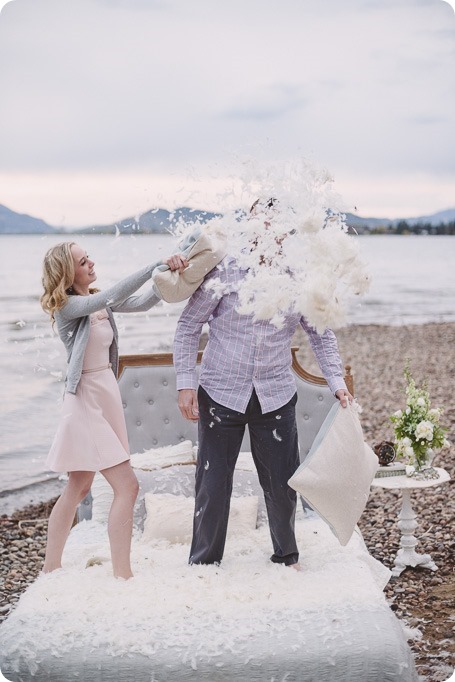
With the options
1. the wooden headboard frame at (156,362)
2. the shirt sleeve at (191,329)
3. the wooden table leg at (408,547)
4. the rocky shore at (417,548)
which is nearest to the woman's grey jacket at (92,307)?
the shirt sleeve at (191,329)

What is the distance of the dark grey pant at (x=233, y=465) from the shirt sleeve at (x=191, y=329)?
0.10 metres

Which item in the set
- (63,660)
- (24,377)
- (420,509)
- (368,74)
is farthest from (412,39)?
(24,377)

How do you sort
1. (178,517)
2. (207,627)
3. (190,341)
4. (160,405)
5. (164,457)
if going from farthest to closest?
(160,405)
(164,457)
(178,517)
(190,341)
(207,627)

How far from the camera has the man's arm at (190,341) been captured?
10.2ft

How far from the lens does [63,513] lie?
3.16 m

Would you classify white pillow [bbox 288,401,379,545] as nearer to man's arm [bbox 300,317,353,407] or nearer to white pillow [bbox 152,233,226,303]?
man's arm [bbox 300,317,353,407]

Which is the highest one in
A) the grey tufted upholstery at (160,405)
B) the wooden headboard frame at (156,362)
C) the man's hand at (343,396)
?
the man's hand at (343,396)

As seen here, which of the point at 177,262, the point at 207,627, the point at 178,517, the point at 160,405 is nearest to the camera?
the point at 207,627

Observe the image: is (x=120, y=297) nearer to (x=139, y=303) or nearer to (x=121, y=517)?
(x=139, y=303)

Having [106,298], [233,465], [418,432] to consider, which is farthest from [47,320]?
[106,298]

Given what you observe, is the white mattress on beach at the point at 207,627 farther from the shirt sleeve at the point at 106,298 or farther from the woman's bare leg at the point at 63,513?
the shirt sleeve at the point at 106,298

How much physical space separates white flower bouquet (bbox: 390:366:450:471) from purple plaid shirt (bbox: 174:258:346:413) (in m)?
1.37

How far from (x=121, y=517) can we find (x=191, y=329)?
0.73 metres

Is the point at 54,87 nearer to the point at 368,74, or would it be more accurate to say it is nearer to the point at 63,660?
the point at 368,74
